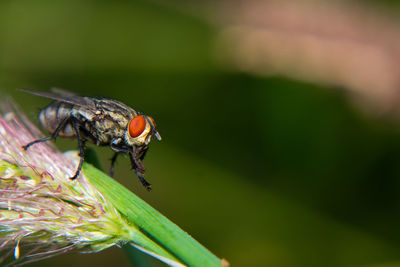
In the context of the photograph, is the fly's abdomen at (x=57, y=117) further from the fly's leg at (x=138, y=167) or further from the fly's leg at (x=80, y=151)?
the fly's leg at (x=138, y=167)

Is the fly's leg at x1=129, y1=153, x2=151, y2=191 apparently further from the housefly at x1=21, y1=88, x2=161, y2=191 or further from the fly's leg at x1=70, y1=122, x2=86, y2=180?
the fly's leg at x1=70, y1=122, x2=86, y2=180

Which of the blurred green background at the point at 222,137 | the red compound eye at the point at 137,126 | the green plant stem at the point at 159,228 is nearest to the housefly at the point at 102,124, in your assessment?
the red compound eye at the point at 137,126

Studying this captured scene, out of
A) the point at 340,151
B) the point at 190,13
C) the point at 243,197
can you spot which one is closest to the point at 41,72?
the point at 190,13

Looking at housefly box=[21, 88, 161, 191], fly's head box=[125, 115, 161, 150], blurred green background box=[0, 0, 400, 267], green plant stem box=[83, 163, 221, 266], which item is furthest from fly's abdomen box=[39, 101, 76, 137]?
green plant stem box=[83, 163, 221, 266]

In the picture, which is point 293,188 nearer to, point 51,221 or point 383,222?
point 383,222

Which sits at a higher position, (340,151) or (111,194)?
(340,151)

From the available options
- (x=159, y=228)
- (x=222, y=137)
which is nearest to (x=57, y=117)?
(x=159, y=228)
